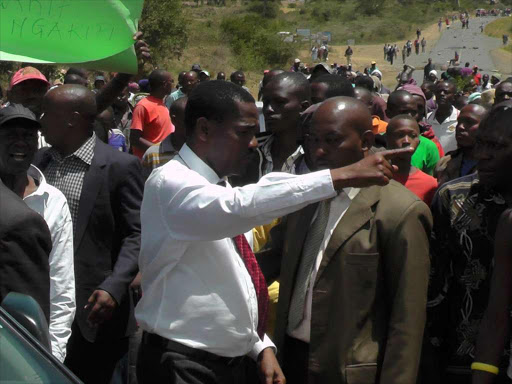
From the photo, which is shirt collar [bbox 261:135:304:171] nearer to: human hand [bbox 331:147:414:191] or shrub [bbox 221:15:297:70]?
human hand [bbox 331:147:414:191]

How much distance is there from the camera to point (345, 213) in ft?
10.5

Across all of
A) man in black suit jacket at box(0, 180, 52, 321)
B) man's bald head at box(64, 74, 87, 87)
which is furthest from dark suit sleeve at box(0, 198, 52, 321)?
man's bald head at box(64, 74, 87, 87)

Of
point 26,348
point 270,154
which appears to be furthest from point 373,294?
point 270,154

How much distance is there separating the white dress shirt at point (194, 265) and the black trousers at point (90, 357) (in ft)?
4.66

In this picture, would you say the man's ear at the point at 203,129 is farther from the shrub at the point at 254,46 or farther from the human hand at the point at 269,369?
the shrub at the point at 254,46

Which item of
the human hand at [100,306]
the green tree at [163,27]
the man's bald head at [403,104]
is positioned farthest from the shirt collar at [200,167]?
the green tree at [163,27]

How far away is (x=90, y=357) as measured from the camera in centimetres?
447

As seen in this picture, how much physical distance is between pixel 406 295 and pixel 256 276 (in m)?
0.54

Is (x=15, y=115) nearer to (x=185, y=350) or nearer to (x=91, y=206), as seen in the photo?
(x=91, y=206)

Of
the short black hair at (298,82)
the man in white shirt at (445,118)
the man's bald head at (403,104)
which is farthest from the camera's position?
the man in white shirt at (445,118)

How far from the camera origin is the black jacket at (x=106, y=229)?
Answer: 14.3 ft

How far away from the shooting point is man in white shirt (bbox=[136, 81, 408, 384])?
2.80m

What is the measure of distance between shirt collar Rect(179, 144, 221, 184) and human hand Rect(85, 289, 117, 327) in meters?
1.23

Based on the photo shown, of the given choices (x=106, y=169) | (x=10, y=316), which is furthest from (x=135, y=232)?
(x=10, y=316)
